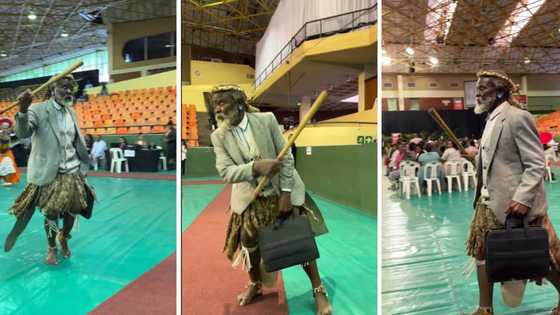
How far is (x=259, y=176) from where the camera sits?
4.65 feet

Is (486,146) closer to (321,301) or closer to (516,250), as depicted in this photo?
(516,250)

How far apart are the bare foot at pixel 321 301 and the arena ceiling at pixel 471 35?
1.24 metres

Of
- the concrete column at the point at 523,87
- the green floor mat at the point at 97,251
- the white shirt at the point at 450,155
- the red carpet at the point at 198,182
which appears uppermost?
the concrete column at the point at 523,87

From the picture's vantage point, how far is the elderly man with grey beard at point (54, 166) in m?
1.60

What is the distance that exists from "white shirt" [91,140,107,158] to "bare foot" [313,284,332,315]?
1399mm

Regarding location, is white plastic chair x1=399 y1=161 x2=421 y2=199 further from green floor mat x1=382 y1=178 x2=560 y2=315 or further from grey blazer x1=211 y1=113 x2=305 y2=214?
grey blazer x1=211 y1=113 x2=305 y2=214

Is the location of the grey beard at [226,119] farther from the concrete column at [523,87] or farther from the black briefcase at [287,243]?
the concrete column at [523,87]

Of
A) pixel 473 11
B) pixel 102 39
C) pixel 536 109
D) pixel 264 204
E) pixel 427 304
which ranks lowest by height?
pixel 427 304

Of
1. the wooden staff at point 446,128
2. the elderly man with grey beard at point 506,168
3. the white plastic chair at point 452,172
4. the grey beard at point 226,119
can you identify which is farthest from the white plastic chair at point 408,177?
the grey beard at point 226,119

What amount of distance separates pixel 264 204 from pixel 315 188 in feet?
0.99

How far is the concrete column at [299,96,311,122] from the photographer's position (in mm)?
1444

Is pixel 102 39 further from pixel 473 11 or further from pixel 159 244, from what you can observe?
pixel 473 11

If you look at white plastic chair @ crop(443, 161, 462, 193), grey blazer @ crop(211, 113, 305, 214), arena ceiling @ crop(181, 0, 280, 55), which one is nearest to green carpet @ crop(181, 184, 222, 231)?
grey blazer @ crop(211, 113, 305, 214)

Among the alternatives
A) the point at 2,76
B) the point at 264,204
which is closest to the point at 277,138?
the point at 264,204
